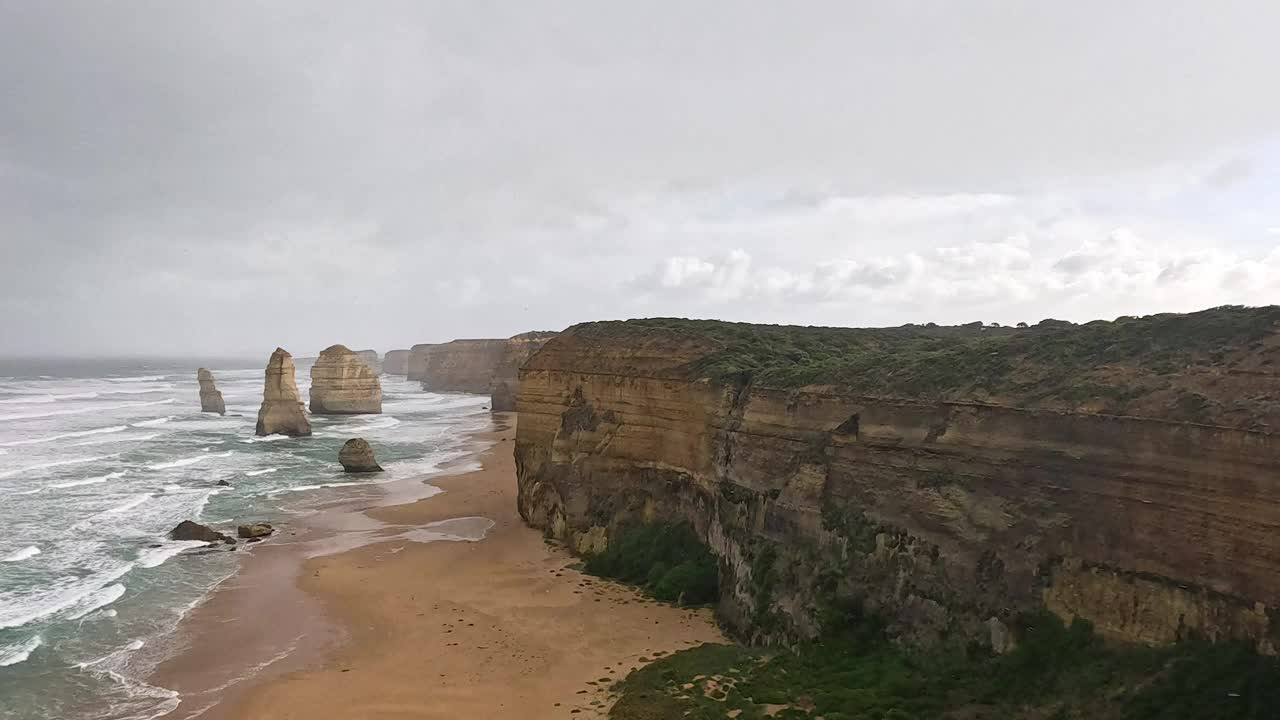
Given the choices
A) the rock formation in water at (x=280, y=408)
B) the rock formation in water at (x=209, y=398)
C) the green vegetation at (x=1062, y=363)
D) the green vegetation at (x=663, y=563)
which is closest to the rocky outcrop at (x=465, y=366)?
the rock formation in water at (x=209, y=398)

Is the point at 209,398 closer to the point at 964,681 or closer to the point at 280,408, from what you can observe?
the point at 280,408

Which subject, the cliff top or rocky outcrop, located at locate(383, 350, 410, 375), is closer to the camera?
the cliff top

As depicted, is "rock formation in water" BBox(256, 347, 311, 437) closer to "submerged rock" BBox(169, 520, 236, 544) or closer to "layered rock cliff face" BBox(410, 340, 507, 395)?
"submerged rock" BBox(169, 520, 236, 544)

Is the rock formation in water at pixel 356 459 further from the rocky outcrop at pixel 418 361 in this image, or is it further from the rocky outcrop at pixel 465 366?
the rocky outcrop at pixel 418 361

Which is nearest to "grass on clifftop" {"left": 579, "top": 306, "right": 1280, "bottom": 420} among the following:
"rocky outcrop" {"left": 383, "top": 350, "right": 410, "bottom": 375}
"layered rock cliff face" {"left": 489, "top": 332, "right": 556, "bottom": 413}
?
"layered rock cliff face" {"left": 489, "top": 332, "right": 556, "bottom": 413}

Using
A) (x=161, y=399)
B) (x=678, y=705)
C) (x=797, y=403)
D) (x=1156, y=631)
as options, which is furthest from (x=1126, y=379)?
(x=161, y=399)

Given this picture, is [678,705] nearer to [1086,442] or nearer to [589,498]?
[1086,442]
